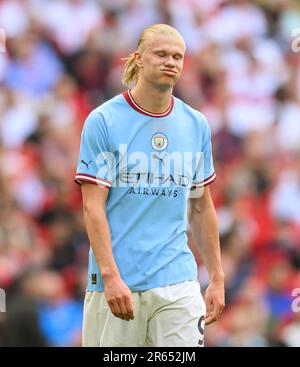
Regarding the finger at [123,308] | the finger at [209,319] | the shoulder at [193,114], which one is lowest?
the finger at [209,319]

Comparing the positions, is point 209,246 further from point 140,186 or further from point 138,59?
point 138,59

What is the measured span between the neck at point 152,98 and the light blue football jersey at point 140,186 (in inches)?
1.2

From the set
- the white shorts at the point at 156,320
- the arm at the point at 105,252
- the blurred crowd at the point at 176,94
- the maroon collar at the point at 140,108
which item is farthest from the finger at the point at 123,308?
the blurred crowd at the point at 176,94

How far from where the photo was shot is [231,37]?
13.6 metres

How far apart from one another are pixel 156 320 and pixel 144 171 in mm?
763

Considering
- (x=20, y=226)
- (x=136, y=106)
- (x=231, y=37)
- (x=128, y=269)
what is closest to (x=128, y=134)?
(x=136, y=106)

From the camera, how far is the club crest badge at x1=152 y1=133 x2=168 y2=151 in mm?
5886

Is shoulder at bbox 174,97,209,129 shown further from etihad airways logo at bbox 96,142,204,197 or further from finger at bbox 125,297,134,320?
finger at bbox 125,297,134,320

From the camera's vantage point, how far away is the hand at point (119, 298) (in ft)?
18.1

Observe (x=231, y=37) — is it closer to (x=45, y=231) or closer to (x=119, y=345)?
(x=45, y=231)

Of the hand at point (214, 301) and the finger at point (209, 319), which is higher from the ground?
the hand at point (214, 301)

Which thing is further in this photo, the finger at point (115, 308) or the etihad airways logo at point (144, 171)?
the etihad airways logo at point (144, 171)

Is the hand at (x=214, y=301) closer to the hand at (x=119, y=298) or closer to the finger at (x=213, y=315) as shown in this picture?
the finger at (x=213, y=315)

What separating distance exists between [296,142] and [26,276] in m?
4.62
